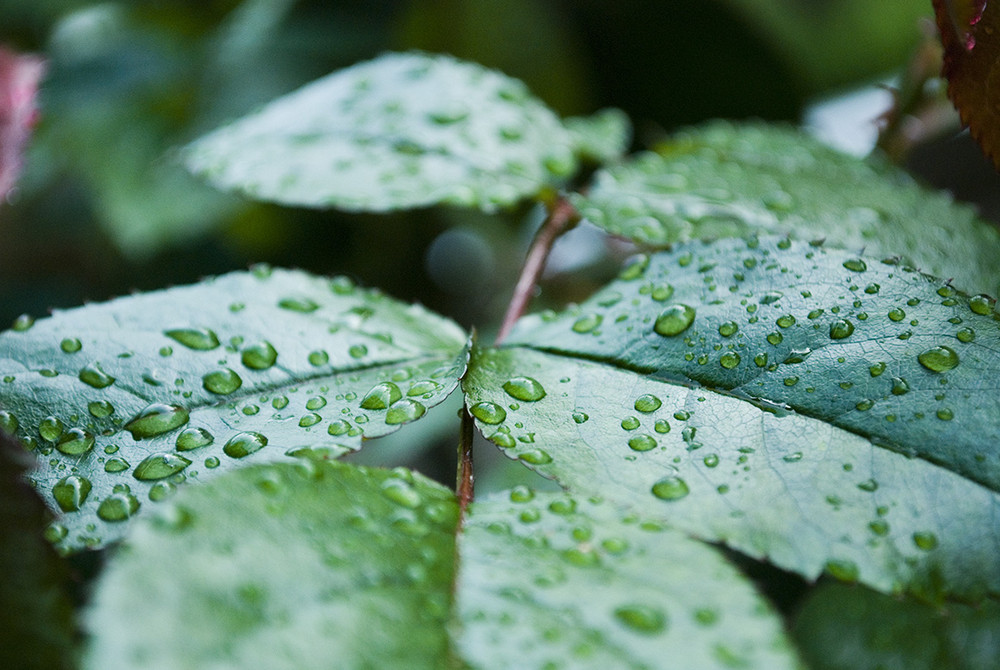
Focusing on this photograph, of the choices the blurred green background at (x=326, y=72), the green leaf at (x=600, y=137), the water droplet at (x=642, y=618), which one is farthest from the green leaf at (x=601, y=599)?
the blurred green background at (x=326, y=72)

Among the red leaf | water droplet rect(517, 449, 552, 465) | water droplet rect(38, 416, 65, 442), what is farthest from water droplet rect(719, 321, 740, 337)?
the red leaf

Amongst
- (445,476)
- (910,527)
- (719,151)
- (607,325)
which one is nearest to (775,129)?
(719,151)

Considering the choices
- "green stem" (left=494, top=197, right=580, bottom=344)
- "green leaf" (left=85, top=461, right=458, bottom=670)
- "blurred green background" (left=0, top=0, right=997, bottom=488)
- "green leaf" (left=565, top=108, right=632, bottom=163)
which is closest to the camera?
"green leaf" (left=85, top=461, right=458, bottom=670)

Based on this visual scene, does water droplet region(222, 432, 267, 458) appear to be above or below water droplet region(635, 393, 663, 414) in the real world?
below

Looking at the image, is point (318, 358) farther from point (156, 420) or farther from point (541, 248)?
point (541, 248)

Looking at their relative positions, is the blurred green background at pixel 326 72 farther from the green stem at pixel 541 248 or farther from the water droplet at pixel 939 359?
the water droplet at pixel 939 359

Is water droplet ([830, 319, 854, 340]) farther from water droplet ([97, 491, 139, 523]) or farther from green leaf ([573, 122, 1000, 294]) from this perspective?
water droplet ([97, 491, 139, 523])

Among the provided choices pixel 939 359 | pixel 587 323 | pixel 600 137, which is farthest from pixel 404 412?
pixel 600 137
